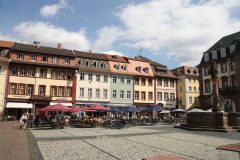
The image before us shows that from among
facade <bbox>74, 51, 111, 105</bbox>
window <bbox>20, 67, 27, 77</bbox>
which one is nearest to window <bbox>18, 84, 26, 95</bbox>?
window <bbox>20, 67, 27, 77</bbox>

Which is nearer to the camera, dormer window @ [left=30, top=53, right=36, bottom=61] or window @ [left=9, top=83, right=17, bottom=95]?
window @ [left=9, top=83, right=17, bottom=95]

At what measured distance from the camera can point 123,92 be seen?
171 ft

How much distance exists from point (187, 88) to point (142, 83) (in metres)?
17.7

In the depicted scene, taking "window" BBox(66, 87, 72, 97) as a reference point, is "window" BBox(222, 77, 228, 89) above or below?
above

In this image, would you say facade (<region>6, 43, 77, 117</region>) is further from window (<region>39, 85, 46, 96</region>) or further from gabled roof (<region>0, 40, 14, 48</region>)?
gabled roof (<region>0, 40, 14, 48</region>)

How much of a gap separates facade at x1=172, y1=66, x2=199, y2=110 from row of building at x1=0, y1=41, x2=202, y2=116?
24.2 feet

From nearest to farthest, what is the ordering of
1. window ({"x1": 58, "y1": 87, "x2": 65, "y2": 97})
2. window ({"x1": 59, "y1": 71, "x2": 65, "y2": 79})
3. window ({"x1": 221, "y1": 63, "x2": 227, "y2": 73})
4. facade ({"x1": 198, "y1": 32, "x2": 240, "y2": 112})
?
facade ({"x1": 198, "y1": 32, "x2": 240, "y2": 112}) → window ({"x1": 58, "y1": 87, "x2": 65, "y2": 97}) → window ({"x1": 59, "y1": 71, "x2": 65, "y2": 79}) → window ({"x1": 221, "y1": 63, "x2": 227, "y2": 73})

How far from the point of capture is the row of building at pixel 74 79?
42875mm

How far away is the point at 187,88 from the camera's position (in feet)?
220

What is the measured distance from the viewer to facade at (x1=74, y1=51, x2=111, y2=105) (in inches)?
1885

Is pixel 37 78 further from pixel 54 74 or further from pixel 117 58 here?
pixel 117 58

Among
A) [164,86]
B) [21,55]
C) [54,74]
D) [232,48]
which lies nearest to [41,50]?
[21,55]

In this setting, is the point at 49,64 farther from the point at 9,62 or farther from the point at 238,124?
the point at 238,124

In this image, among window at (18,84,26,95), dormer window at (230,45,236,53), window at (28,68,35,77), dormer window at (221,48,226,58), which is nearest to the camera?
window at (18,84,26,95)
